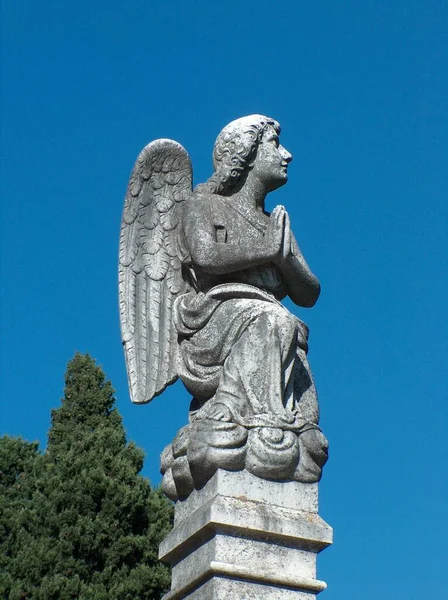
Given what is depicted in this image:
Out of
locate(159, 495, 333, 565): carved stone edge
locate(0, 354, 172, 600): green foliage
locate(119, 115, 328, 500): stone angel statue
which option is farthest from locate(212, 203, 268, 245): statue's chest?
locate(0, 354, 172, 600): green foliage

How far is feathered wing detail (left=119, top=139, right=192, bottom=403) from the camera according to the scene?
896 cm

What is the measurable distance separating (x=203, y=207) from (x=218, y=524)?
2320mm

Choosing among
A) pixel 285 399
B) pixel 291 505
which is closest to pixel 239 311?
pixel 285 399

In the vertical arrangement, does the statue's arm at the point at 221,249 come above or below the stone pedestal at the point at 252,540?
above

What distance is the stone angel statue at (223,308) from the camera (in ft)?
25.9

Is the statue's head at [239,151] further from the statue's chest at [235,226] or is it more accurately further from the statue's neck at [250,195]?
the statue's chest at [235,226]

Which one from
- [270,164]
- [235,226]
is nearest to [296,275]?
[235,226]

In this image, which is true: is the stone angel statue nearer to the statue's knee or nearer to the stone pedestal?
the statue's knee

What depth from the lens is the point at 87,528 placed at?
18.7 metres

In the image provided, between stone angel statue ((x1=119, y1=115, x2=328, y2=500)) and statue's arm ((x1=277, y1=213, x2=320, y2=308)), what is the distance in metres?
0.01

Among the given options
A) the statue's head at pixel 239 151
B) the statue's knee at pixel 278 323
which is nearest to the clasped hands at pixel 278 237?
the statue's head at pixel 239 151

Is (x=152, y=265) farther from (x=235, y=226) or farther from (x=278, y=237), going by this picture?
(x=278, y=237)

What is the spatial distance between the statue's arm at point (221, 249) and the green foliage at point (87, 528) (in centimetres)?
1081

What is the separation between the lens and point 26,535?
19.2m
